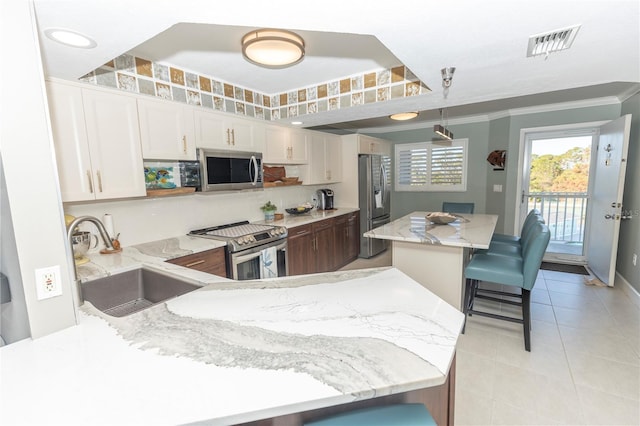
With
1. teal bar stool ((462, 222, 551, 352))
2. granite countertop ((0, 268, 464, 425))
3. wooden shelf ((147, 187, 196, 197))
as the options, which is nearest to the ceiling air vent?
teal bar stool ((462, 222, 551, 352))

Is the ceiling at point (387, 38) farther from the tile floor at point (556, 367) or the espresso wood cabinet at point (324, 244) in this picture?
the tile floor at point (556, 367)

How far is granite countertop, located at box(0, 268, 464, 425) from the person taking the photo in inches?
28.5

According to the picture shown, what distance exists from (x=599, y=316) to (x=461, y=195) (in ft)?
8.99

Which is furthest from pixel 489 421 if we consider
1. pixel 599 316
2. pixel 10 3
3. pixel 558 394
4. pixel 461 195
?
pixel 461 195

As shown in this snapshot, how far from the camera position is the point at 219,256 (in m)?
2.60

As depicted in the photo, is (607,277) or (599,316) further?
(607,277)

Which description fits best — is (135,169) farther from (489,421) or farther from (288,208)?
(489,421)

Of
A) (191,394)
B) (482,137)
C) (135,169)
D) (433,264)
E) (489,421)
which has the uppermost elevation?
(482,137)

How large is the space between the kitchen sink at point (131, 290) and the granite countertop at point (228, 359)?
524mm

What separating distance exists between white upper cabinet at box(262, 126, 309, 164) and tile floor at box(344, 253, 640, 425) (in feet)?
9.07

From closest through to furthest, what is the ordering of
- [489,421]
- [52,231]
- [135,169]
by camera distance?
[52,231], [489,421], [135,169]

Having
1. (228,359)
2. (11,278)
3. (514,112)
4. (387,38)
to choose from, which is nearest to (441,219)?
(387,38)

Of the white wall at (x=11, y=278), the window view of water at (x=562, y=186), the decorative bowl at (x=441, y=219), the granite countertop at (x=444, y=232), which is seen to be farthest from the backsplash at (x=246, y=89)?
the window view of water at (x=562, y=186)

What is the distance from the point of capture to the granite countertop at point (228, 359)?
0.72m
